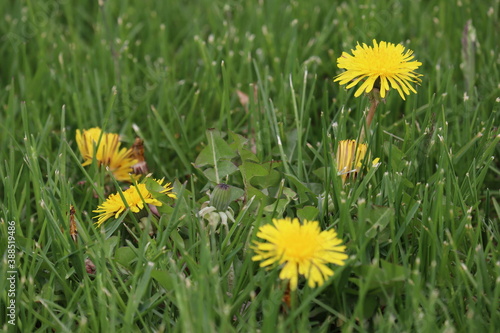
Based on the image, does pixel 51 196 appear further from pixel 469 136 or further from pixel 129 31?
pixel 129 31

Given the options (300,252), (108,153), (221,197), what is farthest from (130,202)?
(300,252)

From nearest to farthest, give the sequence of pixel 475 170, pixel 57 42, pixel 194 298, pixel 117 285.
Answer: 1. pixel 194 298
2. pixel 117 285
3. pixel 475 170
4. pixel 57 42

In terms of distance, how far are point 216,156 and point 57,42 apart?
1.28 meters

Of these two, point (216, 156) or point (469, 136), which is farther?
point (469, 136)

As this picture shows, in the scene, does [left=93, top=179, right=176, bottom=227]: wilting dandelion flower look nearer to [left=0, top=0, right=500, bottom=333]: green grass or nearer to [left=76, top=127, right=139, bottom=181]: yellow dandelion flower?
[left=0, top=0, right=500, bottom=333]: green grass

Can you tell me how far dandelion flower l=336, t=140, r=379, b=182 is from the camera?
167 cm

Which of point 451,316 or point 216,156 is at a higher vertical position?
point 216,156

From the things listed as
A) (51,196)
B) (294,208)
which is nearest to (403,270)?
(294,208)

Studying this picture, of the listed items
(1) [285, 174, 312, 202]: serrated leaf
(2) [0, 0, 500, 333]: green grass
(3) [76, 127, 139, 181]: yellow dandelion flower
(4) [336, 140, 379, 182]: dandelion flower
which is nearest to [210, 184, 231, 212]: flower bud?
(2) [0, 0, 500, 333]: green grass

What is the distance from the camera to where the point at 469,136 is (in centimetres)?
198

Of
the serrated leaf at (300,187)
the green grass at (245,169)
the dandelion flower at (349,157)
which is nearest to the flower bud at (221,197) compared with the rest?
the green grass at (245,169)

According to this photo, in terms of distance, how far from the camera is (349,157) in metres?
1.67

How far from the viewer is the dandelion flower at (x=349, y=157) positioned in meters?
1.67

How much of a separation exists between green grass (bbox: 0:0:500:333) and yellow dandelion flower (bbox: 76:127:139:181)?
0.05 metres
